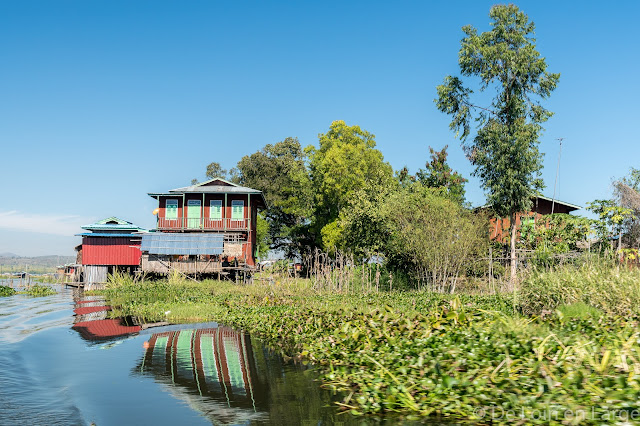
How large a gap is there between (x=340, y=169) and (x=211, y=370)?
30.5m

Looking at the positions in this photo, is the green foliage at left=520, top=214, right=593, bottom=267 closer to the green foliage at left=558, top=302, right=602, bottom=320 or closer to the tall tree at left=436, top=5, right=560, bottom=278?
the tall tree at left=436, top=5, right=560, bottom=278

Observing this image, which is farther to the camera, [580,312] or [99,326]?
[99,326]

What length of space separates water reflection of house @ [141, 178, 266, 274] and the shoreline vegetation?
70.6 ft

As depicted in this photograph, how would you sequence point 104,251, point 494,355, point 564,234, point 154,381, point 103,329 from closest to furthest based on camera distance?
point 494,355, point 154,381, point 103,329, point 564,234, point 104,251

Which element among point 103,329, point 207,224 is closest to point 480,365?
point 103,329

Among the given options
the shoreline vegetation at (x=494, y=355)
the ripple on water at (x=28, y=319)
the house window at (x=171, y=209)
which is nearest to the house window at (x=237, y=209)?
the house window at (x=171, y=209)

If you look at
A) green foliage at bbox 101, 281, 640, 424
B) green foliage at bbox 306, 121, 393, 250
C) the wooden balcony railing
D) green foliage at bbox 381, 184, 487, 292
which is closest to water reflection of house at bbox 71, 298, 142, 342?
green foliage at bbox 101, 281, 640, 424

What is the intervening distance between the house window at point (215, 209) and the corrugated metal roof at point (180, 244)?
459 cm

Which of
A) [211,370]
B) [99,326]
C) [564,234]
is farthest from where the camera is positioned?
[564,234]

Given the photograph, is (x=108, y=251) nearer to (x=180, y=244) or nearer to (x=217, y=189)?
(x=180, y=244)

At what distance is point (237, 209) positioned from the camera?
3834 centimetres

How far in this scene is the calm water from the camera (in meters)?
6.77

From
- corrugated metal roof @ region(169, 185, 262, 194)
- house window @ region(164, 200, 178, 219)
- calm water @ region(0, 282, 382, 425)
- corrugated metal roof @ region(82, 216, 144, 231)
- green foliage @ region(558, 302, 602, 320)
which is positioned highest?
corrugated metal roof @ region(169, 185, 262, 194)

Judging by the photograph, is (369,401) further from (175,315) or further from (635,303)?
(175,315)
